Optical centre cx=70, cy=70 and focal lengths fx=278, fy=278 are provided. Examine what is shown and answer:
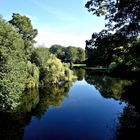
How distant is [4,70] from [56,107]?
39.4 feet

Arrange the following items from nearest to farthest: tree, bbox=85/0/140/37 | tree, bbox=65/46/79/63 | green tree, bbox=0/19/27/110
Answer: tree, bbox=85/0/140/37, green tree, bbox=0/19/27/110, tree, bbox=65/46/79/63

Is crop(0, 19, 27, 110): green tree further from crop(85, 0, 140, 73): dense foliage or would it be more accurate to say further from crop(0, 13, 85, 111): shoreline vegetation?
crop(85, 0, 140, 73): dense foliage

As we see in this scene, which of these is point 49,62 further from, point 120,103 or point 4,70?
point 4,70

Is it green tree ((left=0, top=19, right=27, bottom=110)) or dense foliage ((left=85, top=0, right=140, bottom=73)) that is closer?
dense foliage ((left=85, top=0, right=140, bottom=73))

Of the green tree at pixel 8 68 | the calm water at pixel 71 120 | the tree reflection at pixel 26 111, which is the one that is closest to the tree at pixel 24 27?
the tree reflection at pixel 26 111

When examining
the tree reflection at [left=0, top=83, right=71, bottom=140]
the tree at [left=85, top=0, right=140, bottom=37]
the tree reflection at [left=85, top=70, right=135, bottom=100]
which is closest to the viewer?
the tree at [left=85, top=0, right=140, bottom=37]

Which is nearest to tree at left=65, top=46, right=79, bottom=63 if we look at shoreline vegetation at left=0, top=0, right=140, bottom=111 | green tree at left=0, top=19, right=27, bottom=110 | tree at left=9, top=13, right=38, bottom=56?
shoreline vegetation at left=0, top=0, right=140, bottom=111

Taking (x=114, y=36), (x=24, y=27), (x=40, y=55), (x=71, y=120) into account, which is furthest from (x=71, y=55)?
(x=114, y=36)

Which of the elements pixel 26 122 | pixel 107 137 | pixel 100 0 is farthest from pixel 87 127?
pixel 100 0

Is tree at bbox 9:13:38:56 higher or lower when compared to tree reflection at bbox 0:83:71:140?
higher

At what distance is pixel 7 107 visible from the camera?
115ft

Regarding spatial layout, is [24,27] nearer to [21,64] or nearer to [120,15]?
[21,64]

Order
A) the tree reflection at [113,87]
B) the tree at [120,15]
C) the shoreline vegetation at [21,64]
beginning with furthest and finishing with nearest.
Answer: the tree reflection at [113,87], the shoreline vegetation at [21,64], the tree at [120,15]

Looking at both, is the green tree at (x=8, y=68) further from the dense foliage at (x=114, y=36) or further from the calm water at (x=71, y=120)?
the dense foliage at (x=114, y=36)
